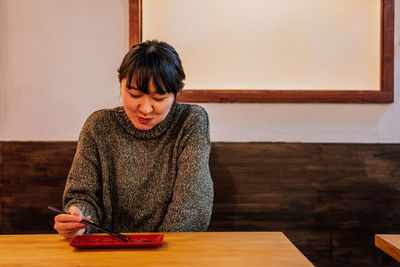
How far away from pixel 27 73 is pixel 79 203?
2.97 feet

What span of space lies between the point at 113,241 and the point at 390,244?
29.8 inches

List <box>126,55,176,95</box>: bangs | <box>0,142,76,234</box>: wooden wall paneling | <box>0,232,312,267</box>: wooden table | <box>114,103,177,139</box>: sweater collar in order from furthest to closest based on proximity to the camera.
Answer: <box>0,142,76,234</box>: wooden wall paneling → <box>114,103,177,139</box>: sweater collar → <box>126,55,176,95</box>: bangs → <box>0,232,312,267</box>: wooden table

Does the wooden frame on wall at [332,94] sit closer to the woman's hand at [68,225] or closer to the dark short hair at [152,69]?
the dark short hair at [152,69]

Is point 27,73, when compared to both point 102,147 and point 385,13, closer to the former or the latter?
point 102,147

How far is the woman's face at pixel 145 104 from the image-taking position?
1243 millimetres

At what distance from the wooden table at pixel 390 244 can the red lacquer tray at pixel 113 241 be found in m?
0.62

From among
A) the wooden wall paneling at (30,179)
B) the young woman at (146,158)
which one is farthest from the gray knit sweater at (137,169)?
the wooden wall paneling at (30,179)

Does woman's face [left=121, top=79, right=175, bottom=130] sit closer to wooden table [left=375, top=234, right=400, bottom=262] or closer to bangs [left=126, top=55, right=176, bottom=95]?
bangs [left=126, top=55, right=176, bottom=95]

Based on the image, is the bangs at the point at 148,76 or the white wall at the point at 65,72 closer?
the bangs at the point at 148,76

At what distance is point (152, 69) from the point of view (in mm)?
1217

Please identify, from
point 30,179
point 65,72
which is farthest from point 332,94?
point 30,179

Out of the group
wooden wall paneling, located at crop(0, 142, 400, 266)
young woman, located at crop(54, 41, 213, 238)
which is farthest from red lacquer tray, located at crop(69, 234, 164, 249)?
wooden wall paneling, located at crop(0, 142, 400, 266)

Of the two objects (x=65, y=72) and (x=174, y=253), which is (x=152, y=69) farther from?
(x=65, y=72)

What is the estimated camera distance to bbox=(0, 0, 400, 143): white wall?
5.95ft
